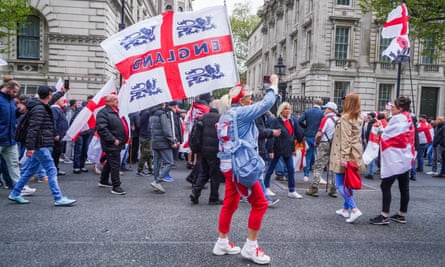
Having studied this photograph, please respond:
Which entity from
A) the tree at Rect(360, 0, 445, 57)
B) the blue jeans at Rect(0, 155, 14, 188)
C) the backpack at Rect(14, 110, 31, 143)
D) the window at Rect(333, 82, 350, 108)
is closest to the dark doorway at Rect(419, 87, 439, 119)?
the window at Rect(333, 82, 350, 108)

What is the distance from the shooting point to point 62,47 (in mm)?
22484

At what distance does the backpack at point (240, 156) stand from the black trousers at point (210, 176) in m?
2.50

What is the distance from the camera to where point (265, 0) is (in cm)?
4947

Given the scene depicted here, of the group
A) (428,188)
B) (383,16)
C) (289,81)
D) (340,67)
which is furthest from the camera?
(289,81)

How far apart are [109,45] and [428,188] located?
8675 millimetres

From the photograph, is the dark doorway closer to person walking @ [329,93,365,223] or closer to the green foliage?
person walking @ [329,93,365,223]

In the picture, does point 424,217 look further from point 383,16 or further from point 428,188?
point 383,16

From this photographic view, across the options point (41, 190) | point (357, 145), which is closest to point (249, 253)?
point (357, 145)

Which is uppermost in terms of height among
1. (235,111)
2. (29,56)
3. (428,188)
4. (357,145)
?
(29,56)

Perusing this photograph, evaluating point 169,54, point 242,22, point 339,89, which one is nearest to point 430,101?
point 339,89

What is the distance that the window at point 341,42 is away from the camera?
29297 millimetres

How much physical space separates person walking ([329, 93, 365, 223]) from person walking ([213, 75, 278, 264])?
223 cm

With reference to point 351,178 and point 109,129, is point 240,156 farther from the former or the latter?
point 109,129

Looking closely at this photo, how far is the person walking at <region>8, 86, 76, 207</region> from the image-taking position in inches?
239
